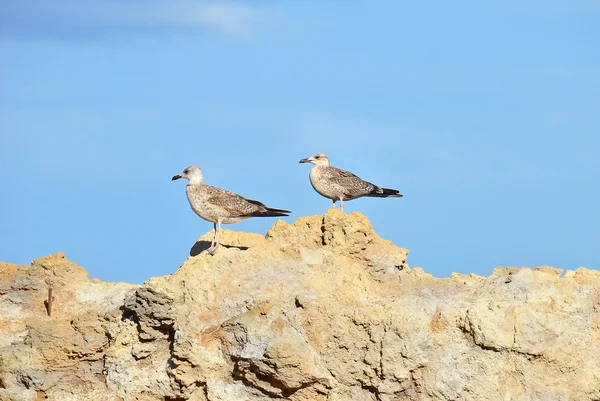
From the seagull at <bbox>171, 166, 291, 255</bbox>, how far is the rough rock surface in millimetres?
2276

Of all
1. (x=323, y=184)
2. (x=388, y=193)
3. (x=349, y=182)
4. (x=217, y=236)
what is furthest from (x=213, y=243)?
(x=388, y=193)

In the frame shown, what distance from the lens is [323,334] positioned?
1428 cm

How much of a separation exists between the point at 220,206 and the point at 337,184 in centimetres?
284

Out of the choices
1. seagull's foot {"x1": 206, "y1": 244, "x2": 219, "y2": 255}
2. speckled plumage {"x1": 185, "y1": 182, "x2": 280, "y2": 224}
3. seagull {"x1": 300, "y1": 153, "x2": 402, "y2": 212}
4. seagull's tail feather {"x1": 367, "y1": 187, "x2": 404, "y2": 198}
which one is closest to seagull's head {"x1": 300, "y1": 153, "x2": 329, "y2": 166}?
seagull {"x1": 300, "y1": 153, "x2": 402, "y2": 212}

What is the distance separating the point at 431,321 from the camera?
14461 mm

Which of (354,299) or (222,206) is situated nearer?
(354,299)

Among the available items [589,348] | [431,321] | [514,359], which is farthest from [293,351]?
[589,348]

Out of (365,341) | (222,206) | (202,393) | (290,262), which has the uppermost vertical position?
(222,206)

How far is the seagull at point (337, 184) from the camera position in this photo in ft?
64.4

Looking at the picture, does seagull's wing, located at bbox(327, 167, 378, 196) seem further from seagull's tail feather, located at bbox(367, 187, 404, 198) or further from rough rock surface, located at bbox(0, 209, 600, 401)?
rough rock surface, located at bbox(0, 209, 600, 401)

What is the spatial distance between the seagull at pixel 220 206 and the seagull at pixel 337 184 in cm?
173

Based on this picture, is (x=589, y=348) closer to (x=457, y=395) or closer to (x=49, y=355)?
(x=457, y=395)

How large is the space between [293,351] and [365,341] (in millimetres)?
1063

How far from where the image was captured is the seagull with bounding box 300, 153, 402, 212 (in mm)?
19625
